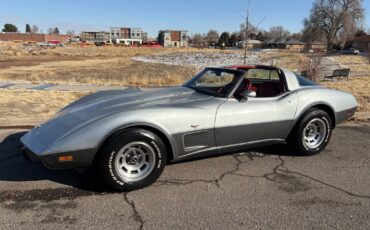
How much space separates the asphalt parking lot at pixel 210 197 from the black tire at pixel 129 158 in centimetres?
12

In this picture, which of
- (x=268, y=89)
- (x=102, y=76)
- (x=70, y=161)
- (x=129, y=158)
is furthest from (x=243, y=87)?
(x=102, y=76)

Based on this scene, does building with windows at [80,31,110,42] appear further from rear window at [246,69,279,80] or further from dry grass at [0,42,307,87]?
rear window at [246,69,279,80]

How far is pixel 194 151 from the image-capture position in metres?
4.54

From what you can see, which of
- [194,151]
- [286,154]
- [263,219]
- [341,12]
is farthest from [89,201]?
[341,12]

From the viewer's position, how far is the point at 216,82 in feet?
18.3

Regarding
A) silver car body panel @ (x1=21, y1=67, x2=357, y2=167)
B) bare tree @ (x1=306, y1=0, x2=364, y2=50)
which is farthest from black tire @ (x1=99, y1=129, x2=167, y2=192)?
bare tree @ (x1=306, y1=0, x2=364, y2=50)

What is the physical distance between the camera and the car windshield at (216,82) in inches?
198

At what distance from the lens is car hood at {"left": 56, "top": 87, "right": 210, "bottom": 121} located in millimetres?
4422

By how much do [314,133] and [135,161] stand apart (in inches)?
112

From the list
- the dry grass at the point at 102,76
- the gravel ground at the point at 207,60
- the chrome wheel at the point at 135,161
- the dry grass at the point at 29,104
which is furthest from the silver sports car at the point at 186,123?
the gravel ground at the point at 207,60

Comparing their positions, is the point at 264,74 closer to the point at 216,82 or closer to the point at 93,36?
the point at 216,82

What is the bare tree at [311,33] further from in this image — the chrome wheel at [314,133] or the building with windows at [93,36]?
the chrome wheel at [314,133]

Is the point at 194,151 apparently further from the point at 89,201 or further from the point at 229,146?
the point at 89,201

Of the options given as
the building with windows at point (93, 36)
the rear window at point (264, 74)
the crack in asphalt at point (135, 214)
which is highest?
the building with windows at point (93, 36)
